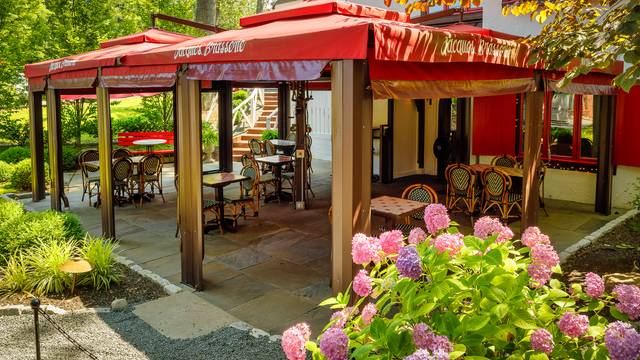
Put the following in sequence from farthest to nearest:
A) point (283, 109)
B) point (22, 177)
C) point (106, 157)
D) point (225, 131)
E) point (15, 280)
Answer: point (225, 131) < point (283, 109) < point (22, 177) < point (106, 157) < point (15, 280)

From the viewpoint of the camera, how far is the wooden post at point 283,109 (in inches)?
524

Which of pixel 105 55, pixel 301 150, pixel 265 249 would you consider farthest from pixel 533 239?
pixel 301 150

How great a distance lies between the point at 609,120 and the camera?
996 centimetres

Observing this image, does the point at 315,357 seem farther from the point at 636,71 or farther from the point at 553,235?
the point at 553,235

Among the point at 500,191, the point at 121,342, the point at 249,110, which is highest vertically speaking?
the point at 249,110

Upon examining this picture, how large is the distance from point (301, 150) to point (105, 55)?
3.74 meters

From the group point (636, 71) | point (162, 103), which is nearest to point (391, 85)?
point (636, 71)

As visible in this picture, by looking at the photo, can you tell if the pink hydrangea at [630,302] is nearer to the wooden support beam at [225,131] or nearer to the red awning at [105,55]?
the red awning at [105,55]

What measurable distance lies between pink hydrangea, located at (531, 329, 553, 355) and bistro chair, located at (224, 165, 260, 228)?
275 inches

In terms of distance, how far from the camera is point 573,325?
7.07 ft

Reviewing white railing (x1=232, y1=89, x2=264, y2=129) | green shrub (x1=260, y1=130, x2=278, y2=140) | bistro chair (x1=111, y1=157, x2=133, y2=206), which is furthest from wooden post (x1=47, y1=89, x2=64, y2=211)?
white railing (x1=232, y1=89, x2=264, y2=129)

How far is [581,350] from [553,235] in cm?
678

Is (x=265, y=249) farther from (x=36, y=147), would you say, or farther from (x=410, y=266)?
(x=36, y=147)

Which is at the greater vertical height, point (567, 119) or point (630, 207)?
point (567, 119)
